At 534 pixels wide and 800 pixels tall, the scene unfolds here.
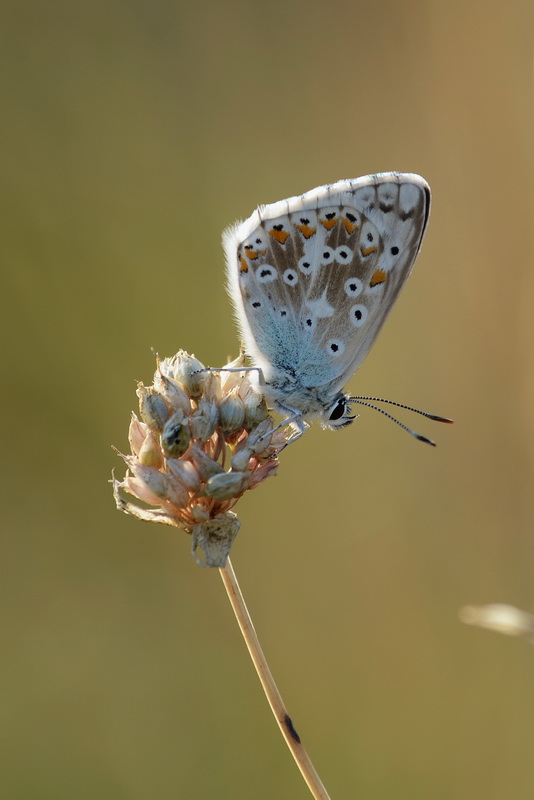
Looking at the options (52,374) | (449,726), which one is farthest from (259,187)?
(449,726)

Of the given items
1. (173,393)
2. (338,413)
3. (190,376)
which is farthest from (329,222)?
(173,393)

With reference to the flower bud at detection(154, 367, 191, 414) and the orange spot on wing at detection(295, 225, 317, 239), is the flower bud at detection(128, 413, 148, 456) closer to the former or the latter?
the flower bud at detection(154, 367, 191, 414)

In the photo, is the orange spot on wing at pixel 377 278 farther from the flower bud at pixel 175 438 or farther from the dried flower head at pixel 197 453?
the flower bud at pixel 175 438

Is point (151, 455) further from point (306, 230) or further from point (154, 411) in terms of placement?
point (306, 230)

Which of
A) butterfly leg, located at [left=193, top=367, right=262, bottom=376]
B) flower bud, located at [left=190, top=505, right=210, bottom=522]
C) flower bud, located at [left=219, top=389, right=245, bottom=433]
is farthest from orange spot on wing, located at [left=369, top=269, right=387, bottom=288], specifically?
flower bud, located at [left=190, top=505, right=210, bottom=522]

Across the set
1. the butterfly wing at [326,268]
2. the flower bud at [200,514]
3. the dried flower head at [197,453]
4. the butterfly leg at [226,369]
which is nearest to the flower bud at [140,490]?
the dried flower head at [197,453]
